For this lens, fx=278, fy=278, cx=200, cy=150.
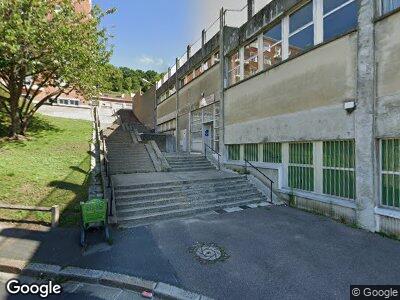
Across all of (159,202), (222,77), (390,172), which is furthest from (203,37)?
(390,172)

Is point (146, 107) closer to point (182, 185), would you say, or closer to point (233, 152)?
point (233, 152)

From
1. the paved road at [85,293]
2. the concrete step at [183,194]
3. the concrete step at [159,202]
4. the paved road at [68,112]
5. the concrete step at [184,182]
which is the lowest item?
the paved road at [85,293]

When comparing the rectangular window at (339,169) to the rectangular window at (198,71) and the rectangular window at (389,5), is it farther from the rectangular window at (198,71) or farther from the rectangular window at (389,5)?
the rectangular window at (198,71)

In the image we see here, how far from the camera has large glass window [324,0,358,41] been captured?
819 centimetres

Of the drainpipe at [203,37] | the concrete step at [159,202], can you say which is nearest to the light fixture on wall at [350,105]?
the concrete step at [159,202]

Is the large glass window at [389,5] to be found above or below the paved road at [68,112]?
below

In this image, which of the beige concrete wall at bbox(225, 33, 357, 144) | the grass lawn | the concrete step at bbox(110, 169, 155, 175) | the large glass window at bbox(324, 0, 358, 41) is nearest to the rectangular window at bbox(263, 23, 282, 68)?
the beige concrete wall at bbox(225, 33, 357, 144)

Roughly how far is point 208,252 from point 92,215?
2.87 metres

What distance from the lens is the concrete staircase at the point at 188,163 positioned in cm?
1519

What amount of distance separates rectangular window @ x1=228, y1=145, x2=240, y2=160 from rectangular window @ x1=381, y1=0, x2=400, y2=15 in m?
8.52

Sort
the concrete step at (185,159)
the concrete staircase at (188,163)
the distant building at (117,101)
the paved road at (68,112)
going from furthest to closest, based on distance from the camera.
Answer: the distant building at (117,101) → the paved road at (68,112) → the concrete step at (185,159) → the concrete staircase at (188,163)

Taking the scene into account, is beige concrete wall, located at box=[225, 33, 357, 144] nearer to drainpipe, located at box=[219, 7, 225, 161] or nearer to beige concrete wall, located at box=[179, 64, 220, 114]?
drainpipe, located at box=[219, 7, 225, 161]

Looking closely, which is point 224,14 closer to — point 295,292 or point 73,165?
point 73,165

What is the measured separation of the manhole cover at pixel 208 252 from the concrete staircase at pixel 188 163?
8312 mm
